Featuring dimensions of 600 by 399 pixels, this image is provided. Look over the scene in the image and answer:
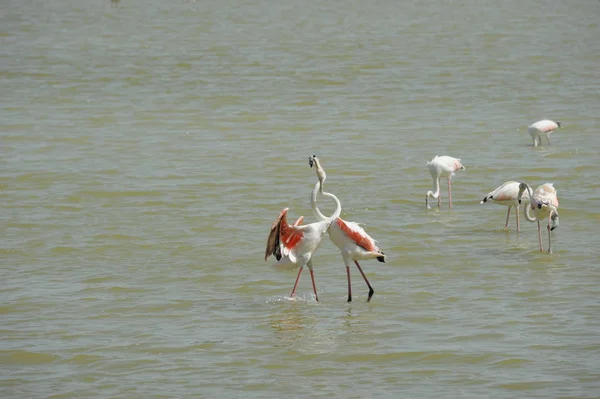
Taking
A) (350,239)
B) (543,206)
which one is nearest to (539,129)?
(543,206)

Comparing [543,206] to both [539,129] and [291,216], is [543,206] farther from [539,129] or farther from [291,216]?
[539,129]

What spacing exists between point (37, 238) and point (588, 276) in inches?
226

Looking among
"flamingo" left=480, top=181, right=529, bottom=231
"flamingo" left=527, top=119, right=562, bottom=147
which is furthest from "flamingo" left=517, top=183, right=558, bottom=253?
"flamingo" left=527, top=119, right=562, bottom=147

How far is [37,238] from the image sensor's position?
12422 millimetres

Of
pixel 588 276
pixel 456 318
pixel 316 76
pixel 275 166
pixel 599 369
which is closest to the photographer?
pixel 599 369

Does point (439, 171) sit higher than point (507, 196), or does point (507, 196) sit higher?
point (439, 171)

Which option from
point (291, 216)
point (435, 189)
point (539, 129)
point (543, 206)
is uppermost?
point (539, 129)

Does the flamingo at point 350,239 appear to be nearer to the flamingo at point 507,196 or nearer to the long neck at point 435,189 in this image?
the flamingo at point 507,196

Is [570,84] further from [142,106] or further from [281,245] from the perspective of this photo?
[281,245]

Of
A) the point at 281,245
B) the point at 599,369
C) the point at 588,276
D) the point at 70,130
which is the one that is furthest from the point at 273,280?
the point at 70,130

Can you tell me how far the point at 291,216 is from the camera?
13422 millimetres

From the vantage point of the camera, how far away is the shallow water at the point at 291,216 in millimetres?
8336

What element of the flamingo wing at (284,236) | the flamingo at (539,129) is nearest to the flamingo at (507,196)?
the flamingo wing at (284,236)

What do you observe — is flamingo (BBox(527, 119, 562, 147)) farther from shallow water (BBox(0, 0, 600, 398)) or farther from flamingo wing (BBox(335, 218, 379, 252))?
flamingo wing (BBox(335, 218, 379, 252))
